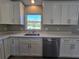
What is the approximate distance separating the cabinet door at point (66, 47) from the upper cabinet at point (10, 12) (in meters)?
1.93

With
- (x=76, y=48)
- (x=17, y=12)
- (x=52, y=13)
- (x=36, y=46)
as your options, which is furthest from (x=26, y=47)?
(x=76, y=48)

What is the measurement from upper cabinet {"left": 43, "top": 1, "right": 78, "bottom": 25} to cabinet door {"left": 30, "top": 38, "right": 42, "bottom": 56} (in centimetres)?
91

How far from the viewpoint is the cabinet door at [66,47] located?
3.31 metres

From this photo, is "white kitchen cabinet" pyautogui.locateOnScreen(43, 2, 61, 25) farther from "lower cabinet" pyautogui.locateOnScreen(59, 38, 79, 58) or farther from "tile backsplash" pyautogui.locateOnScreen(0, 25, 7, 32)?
"tile backsplash" pyautogui.locateOnScreen(0, 25, 7, 32)

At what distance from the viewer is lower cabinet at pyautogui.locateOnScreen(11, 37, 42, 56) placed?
338 cm

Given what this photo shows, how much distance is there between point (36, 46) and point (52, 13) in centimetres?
147

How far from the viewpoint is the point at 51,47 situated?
3.36 meters

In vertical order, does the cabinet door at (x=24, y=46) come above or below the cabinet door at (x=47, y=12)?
below

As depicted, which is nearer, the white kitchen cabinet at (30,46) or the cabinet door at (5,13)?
the white kitchen cabinet at (30,46)

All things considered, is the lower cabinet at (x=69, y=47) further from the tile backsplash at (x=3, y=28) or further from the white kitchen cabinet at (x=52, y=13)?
the tile backsplash at (x=3, y=28)

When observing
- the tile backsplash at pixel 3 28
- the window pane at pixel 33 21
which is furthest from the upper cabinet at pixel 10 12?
the window pane at pixel 33 21

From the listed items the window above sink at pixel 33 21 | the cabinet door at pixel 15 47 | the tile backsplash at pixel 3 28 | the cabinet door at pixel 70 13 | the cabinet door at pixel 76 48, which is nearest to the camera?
the cabinet door at pixel 76 48

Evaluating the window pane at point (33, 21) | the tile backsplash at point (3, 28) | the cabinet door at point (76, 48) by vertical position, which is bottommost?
the cabinet door at point (76, 48)

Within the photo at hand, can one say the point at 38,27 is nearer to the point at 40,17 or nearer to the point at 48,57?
the point at 40,17
